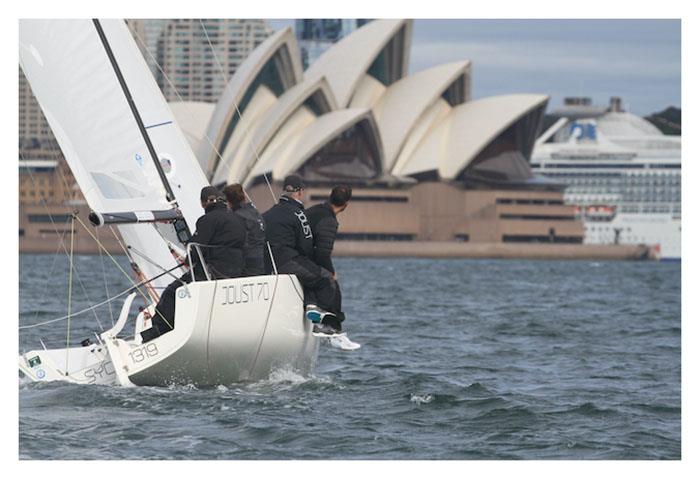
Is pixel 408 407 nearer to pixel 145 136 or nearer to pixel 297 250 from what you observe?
pixel 297 250

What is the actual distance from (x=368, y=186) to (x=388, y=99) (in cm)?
787

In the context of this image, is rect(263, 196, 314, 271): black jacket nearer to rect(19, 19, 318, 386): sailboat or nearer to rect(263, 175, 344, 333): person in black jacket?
rect(263, 175, 344, 333): person in black jacket

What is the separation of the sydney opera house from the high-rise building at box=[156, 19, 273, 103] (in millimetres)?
40016

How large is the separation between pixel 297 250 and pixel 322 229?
0.19 metres

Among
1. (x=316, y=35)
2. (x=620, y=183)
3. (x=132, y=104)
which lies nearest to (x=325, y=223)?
(x=132, y=104)

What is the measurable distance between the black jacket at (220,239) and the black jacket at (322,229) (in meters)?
0.51

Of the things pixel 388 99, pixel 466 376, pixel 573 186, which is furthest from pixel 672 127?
pixel 466 376

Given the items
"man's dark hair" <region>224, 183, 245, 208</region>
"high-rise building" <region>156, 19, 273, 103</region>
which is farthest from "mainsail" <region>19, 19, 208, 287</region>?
"high-rise building" <region>156, 19, 273, 103</region>

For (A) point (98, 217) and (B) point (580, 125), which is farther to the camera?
(B) point (580, 125)

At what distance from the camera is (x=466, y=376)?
9.90m

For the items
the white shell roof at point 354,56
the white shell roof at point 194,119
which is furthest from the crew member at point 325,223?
the white shell roof at point 194,119

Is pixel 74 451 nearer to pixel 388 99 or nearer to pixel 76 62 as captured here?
pixel 76 62

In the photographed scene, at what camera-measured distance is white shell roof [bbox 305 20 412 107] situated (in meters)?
50.7

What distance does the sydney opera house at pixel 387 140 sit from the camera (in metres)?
52.2
